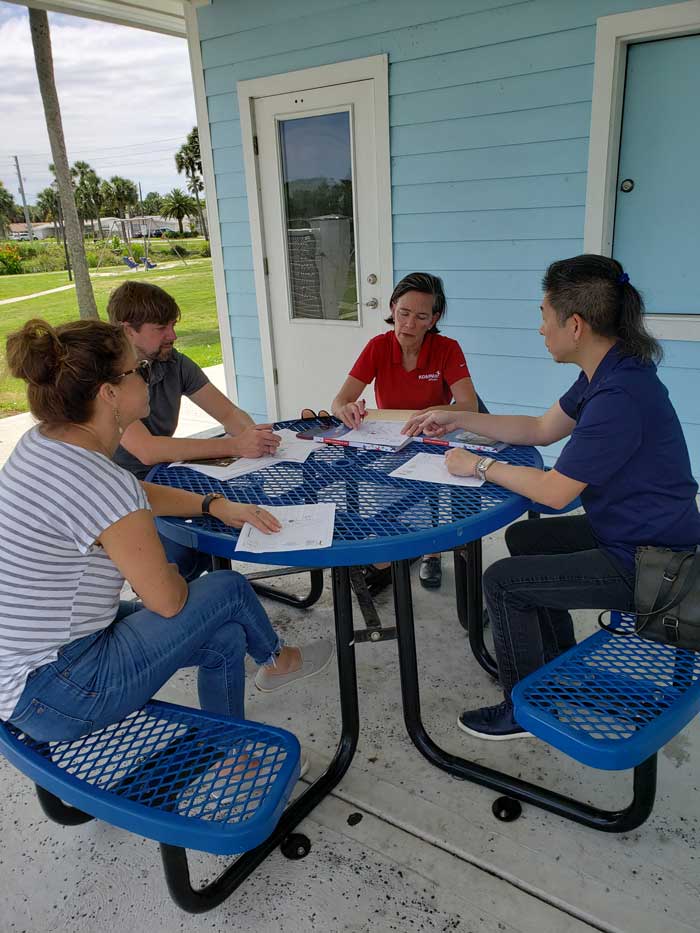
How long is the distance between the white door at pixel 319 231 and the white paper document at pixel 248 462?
2260mm

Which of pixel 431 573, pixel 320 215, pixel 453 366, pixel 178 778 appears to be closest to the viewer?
pixel 178 778

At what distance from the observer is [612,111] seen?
3098 millimetres

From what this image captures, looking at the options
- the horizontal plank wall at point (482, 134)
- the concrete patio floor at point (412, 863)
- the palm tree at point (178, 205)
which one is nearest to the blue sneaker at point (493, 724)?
the concrete patio floor at point (412, 863)

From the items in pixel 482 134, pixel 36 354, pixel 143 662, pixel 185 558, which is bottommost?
pixel 185 558

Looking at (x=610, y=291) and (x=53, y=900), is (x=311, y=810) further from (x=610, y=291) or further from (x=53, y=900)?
(x=610, y=291)

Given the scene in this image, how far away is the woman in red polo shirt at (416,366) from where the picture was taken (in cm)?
249

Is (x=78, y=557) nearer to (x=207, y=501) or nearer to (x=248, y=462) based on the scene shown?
(x=207, y=501)

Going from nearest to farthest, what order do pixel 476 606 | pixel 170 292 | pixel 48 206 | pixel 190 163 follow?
pixel 476 606, pixel 170 292, pixel 190 163, pixel 48 206

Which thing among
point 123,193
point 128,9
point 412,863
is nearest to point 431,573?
point 412,863

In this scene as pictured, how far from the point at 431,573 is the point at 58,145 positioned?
802 cm

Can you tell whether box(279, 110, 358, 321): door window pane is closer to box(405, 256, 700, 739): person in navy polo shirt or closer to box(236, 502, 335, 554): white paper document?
box(405, 256, 700, 739): person in navy polo shirt

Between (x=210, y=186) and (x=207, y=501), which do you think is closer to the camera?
(x=207, y=501)

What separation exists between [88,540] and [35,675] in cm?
28

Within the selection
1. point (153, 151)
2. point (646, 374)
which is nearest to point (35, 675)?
point (646, 374)
